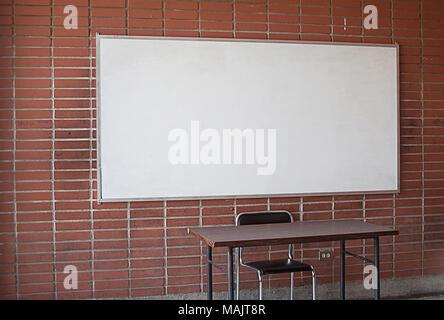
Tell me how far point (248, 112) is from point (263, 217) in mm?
859

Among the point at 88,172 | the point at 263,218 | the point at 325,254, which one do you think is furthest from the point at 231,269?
the point at 88,172

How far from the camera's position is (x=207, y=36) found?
3957mm

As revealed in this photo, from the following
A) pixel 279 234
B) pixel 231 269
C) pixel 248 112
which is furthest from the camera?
pixel 248 112

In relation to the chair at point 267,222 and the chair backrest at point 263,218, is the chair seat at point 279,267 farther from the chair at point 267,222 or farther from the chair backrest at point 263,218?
the chair backrest at point 263,218

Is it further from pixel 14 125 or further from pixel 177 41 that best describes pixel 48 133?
pixel 177 41

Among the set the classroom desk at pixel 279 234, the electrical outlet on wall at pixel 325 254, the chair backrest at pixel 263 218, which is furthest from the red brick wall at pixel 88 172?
the classroom desk at pixel 279 234

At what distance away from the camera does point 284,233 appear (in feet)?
10.9

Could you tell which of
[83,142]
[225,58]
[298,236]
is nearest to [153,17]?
[225,58]

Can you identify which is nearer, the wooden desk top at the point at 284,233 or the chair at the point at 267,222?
the wooden desk top at the point at 284,233

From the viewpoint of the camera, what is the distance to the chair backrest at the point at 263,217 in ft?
12.6

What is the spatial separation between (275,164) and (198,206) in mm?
722

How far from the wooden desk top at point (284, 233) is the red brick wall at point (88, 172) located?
1.48 ft

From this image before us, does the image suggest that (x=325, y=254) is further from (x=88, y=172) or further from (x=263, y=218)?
(x=88, y=172)

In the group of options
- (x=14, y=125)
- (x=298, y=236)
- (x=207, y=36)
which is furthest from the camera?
(x=207, y=36)
